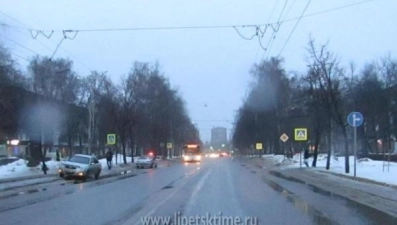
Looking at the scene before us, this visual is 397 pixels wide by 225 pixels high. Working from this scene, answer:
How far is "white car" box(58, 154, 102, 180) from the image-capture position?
34.7 metres

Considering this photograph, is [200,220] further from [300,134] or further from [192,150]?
[192,150]

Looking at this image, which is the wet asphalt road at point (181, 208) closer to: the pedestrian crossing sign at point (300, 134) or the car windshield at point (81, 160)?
the car windshield at point (81, 160)

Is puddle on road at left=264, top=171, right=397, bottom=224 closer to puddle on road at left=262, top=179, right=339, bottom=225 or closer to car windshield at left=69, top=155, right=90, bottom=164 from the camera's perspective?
puddle on road at left=262, top=179, right=339, bottom=225

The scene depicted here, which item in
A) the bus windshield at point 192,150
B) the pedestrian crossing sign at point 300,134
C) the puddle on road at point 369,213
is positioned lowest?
the puddle on road at point 369,213

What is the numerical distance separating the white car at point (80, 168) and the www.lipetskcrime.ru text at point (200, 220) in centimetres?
2159

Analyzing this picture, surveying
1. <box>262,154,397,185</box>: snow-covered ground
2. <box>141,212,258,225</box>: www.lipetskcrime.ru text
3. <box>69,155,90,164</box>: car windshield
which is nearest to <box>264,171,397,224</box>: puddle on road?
<box>141,212,258,225</box>: www.lipetskcrime.ru text

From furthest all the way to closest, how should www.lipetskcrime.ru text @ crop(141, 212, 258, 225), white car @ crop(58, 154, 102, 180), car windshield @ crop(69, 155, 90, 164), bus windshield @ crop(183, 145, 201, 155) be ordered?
bus windshield @ crop(183, 145, 201, 155) → car windshield @ crop(69, 155, 90, 164) → white car @ crop(58, 154, 102, 180) → www.lipetskcrime.ru text @ crop(141, 212, 258, 225)

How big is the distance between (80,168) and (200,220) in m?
22.9

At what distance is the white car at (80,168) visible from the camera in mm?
34719

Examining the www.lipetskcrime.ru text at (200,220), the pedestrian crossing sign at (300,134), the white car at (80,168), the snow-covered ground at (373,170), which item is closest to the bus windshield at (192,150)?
the snow-covered ground at (373,170)

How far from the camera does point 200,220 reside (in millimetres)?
12977

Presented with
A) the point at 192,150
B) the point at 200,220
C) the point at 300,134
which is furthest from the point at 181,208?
the point at 192,150

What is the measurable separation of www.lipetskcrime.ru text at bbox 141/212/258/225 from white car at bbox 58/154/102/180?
70.8 feet

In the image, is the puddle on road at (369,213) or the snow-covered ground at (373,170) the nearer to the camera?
the puddle on road at (369,213)
